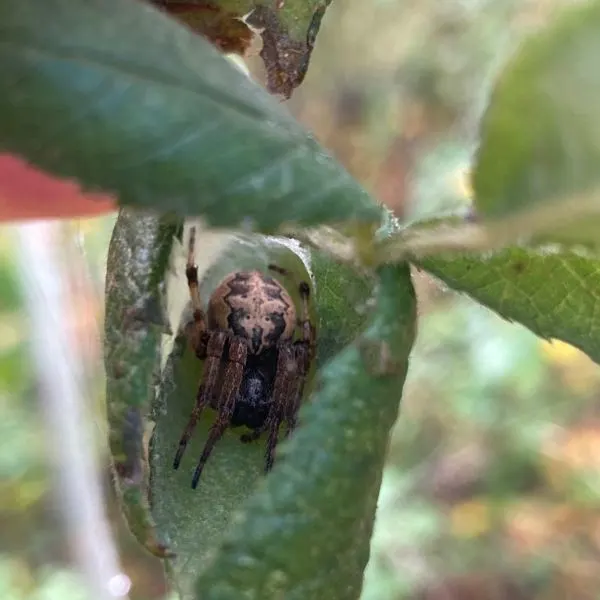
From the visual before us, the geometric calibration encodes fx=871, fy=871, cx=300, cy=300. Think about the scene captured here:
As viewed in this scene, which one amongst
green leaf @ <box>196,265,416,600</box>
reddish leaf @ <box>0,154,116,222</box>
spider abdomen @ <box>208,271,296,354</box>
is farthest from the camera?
reddish leaf @ <box>0,154,116,222</box>

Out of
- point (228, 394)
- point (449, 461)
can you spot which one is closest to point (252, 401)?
point (228, 394)

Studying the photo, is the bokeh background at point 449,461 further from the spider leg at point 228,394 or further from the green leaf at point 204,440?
the green leaf at point 204,440

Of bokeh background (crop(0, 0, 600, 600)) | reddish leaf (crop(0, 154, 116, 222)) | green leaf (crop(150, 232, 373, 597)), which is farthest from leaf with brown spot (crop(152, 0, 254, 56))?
bokeh background (crop(0, 0, 600, 600))

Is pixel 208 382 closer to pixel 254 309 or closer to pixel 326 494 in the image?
pixel 254 309

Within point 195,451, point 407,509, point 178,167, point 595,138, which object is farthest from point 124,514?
point 407,509

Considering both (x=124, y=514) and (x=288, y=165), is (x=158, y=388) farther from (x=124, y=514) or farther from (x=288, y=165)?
(x=288, y=165)

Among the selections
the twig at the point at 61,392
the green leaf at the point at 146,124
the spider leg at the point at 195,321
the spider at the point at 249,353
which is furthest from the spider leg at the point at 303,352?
the twig at the point at 61,392

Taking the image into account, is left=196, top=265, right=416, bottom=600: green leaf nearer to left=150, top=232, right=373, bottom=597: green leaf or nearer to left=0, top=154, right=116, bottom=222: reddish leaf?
left=150, top=232, right=373, bottom=597: green leaf

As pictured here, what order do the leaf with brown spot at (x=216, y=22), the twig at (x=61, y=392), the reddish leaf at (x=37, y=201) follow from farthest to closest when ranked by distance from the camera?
the twig at (x=61, y=392) < the reddish leaf at (x=37, y=201) < the leaf with brown spot at (x=216, y=22)
